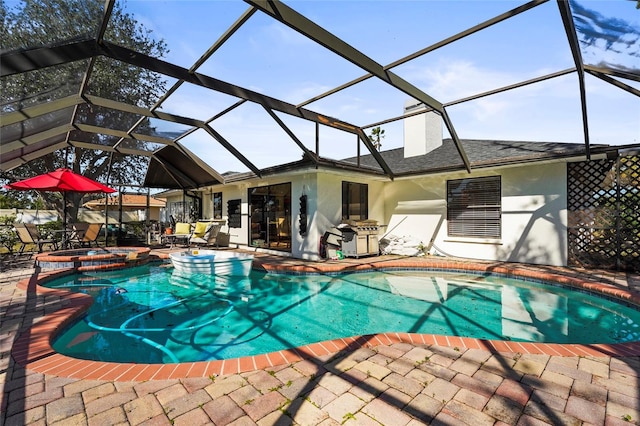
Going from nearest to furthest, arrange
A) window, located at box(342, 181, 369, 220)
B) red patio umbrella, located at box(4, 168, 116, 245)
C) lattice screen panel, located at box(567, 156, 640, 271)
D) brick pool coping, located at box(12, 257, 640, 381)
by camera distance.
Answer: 1. brick pool coping, located at box(12, 257, 640, 381)
2. lattice screen panel, located at box(567, 156, 640, 271)
3. red patio umbrella, located at box(4, 168, 116, 245)
4. window, located at box(342, 181, 369, 220)

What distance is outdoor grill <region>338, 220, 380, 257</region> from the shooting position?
948 cm

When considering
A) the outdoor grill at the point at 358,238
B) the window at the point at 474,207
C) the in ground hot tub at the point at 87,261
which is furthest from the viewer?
the outdoor grill at the point at 358,238

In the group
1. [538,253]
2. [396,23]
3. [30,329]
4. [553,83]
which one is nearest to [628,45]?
[553,83]

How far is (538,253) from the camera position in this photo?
831 centimetres

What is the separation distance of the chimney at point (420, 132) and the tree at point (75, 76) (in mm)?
9863

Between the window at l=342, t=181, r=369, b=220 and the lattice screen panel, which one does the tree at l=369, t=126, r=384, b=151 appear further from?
the lattice screen panel

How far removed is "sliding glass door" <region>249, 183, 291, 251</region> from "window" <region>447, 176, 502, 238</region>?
6.07 metres

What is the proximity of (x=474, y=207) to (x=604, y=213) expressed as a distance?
120 inches

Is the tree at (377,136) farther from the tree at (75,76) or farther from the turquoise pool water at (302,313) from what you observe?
the turquoise pool water at (302,313)

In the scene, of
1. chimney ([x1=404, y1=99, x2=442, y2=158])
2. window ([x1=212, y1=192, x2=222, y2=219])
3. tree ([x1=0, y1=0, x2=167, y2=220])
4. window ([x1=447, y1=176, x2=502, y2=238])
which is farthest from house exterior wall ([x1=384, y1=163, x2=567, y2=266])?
tree ([x1=0, y1=0, x2=167, y2=220])

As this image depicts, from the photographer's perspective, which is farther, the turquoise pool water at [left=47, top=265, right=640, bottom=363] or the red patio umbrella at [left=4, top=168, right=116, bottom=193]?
the red patio umbrella at [left=4, top=168, right=116, bottom=193]

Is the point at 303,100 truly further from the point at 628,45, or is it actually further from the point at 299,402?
the point at 299,402

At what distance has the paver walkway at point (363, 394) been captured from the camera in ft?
6.49

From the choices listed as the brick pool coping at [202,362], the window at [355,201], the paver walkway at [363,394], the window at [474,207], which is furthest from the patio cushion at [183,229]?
the window at [474,207]
